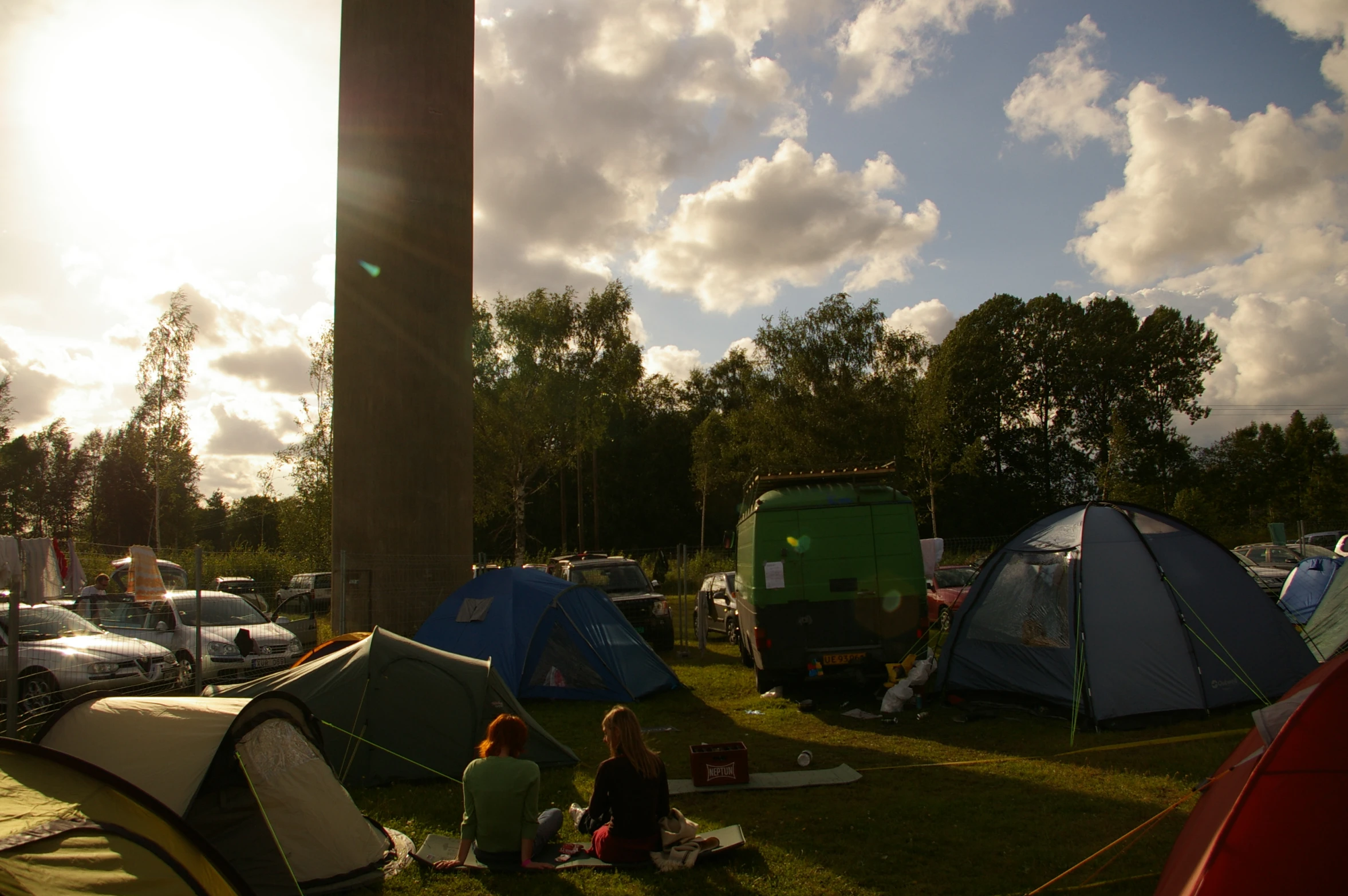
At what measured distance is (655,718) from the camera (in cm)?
1077

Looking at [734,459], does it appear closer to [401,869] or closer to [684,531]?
[684,531]

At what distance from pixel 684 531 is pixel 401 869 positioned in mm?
51490

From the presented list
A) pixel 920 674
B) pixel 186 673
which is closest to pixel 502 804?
pixel 920 674

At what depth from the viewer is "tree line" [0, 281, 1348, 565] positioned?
121 feet

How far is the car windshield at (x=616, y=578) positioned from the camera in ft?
56.2

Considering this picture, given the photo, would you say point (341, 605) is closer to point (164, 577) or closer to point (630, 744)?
point (164, 577)

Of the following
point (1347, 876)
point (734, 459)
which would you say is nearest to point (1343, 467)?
point (734, 459)

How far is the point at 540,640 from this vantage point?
11750mm

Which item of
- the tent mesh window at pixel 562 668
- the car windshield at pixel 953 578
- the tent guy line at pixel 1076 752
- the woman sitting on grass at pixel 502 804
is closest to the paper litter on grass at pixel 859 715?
the tent guy line at pixel 1076 752

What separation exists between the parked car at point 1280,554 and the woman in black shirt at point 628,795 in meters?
22.9

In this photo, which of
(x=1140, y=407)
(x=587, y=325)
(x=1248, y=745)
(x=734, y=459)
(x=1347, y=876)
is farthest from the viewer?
(x=1140, y=407)

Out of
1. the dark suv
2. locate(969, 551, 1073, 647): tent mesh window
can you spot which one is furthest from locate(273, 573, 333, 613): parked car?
locate(969, 551, 1073, 647): tent mesh window

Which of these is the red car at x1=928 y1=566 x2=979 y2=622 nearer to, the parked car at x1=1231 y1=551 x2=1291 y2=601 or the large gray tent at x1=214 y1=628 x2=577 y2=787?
the parked car at x1=1231 y1=551 x2=1291 y2=601

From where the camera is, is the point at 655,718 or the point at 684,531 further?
the point at 684,531
